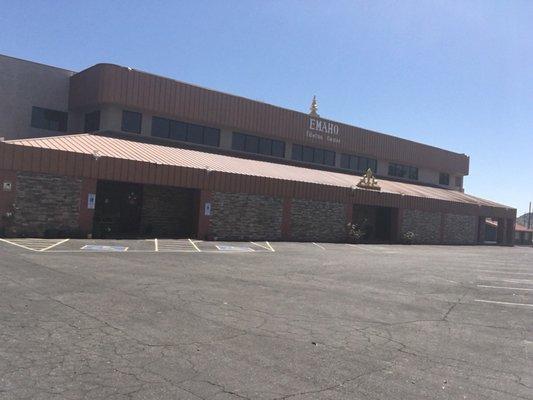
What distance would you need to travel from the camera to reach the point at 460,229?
4575cm

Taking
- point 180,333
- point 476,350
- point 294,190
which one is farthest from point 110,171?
point 476,350

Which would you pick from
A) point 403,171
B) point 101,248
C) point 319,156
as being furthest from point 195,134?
point 403,171

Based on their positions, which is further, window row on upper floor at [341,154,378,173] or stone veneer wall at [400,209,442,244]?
window row on upper floor at [341,154,378,173]

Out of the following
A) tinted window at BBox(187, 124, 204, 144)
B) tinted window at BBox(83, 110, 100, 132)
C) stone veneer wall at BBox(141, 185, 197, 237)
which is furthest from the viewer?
tinted window at BBox(187, 124, 204, 144)

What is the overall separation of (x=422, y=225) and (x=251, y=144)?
15.2 metres

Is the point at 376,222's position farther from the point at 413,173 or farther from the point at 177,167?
the point at 177,167

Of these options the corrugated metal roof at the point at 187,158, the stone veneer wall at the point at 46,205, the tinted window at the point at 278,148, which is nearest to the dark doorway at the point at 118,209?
the corrugated metal roof at the point at 187,158

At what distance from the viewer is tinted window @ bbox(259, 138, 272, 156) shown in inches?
1462

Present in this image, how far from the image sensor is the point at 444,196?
46250 mm

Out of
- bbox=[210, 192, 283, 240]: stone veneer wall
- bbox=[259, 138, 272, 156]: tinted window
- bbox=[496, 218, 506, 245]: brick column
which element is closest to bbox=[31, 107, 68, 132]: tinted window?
bbox=[210, 192, 283, 240]: stone veneer wall

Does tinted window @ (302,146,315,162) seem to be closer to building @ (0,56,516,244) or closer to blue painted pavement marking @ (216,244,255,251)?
building @ (0,56,516,244)

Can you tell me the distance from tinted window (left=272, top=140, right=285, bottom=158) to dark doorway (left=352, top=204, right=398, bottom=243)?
6.60 m

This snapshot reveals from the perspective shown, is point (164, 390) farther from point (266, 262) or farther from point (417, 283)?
point (266, 262)

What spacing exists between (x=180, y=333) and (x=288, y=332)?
1627 millimetres
